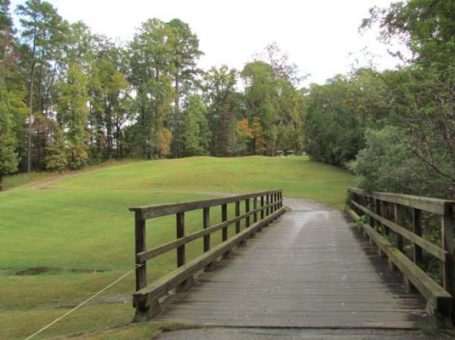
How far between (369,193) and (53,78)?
5945 centimetres

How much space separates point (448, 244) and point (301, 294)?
2041 millimetres

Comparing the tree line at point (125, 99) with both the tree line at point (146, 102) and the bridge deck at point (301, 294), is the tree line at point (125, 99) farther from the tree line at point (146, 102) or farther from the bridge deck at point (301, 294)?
the bridge deck at point (301, 294)

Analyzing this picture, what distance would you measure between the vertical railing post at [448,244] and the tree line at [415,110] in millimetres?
1641

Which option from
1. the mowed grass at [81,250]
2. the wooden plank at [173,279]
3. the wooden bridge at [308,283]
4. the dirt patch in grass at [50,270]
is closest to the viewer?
the wooden bridge at [308,283]

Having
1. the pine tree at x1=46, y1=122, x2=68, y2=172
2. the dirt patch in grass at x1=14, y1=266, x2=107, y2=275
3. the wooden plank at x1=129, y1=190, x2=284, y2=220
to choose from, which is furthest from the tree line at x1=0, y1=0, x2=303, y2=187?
the wooden plank at x1=129, y1=190, x2=284, y2=220

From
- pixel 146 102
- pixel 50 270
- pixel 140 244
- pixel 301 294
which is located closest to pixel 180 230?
pixel 140 244

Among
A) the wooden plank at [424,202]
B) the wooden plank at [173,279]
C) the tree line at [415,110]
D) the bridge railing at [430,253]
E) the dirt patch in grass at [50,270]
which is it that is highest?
the tree line at [415,110]

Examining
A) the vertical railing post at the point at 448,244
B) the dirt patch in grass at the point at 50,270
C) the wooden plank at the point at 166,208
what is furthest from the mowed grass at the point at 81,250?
the vertical railing post at the point at 448,244

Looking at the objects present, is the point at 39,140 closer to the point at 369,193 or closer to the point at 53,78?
the point at 53,78

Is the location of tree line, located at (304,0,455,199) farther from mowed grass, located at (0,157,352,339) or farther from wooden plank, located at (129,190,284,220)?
mowed grass, located at (0,157,352,339)

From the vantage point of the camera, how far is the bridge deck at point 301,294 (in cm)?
495

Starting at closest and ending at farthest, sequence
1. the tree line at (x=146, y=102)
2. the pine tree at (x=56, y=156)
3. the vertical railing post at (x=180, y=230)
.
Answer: the vertical railing post at (x=180, y=230) → the tree line at (x=146, y=102) → the pine tree at (x=56, y=156)

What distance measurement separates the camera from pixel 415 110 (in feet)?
23.2

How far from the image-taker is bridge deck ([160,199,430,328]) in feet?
16.2
